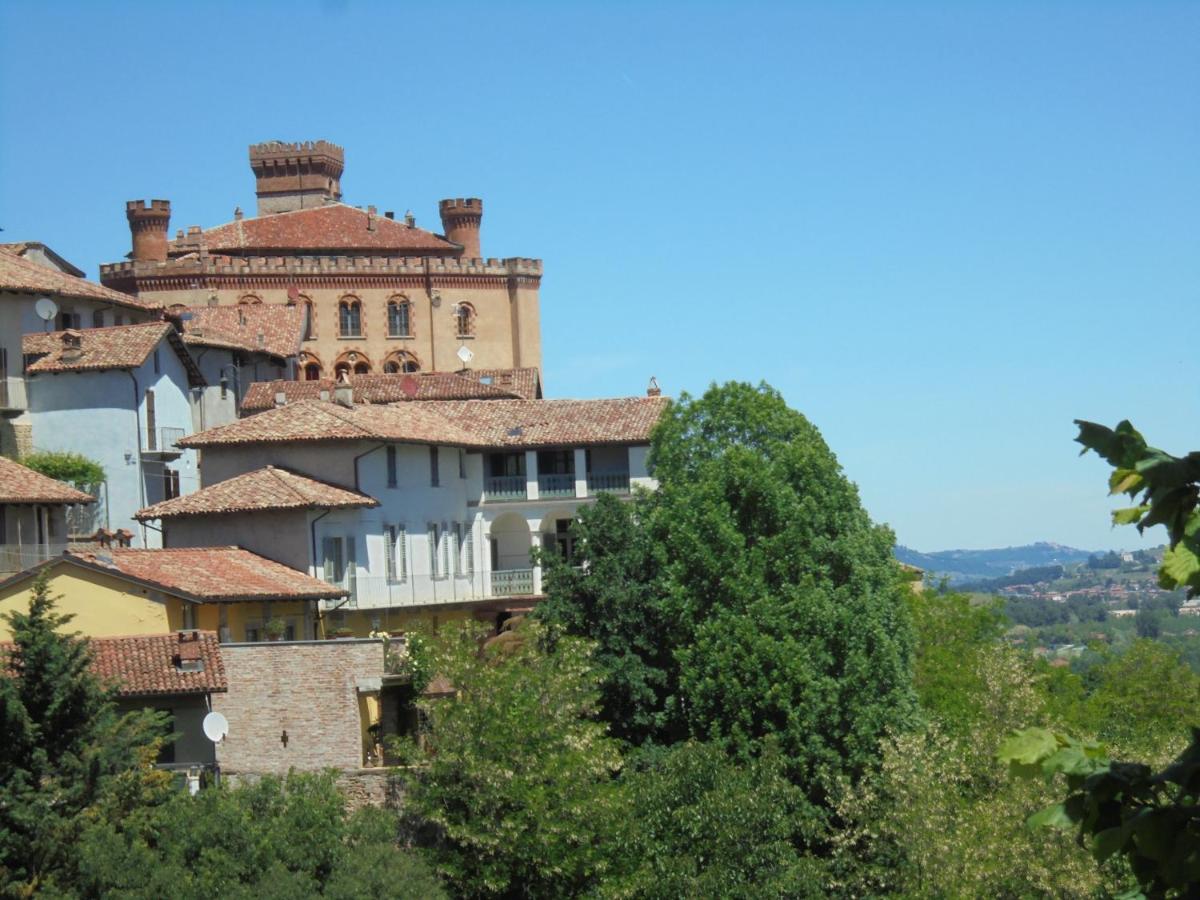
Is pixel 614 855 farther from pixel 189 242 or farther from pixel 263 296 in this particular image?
pixel 189 242

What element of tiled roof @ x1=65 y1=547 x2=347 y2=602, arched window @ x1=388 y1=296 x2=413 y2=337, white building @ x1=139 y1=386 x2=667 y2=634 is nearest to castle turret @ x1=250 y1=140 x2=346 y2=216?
arched window @ x1=388 y1=296 x2=413 y2=337

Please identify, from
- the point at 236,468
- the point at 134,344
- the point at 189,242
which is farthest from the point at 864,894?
the point at 189,242

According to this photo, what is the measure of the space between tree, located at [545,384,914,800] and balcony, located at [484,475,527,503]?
12.4 meters

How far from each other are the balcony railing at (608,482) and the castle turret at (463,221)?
34.6m

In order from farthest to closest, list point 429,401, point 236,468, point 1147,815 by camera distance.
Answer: point 429,401 < point 236,468 < point 1147,815

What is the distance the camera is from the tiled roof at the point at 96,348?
50.7 meters

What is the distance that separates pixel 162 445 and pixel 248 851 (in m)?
25.9

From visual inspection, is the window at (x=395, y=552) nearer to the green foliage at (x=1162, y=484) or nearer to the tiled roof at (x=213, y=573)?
the tiled roof at (x=213, y=573)

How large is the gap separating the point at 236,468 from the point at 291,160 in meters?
51.8

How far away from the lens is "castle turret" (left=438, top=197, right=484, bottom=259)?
301 ft

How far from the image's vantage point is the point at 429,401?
64562 millimetres

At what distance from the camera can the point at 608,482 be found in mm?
59000

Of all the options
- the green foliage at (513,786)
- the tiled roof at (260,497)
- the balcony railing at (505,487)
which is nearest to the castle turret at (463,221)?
the balcony railing at (505,487)

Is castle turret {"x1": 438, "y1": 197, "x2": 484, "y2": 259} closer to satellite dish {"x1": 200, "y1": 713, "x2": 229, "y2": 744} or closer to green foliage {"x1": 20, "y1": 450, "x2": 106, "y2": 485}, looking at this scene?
green foliage {"x1": 20, "y1": 450, "x2": 106, "y2": 485}
